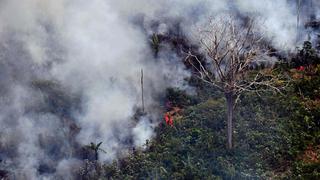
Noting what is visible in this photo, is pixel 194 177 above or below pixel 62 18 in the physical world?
below

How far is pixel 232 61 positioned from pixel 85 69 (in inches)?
363

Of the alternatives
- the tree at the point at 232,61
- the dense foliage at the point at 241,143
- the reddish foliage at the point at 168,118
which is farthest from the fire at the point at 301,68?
the reddish foliage at the point at 168,118

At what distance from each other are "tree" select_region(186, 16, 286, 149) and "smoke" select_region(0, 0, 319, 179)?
1.52 metres

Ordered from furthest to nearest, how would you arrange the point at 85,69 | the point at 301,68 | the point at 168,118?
the point at 301,68
the point at 85,69
the point at 168,118

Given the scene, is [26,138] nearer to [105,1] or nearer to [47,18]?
[47,18]

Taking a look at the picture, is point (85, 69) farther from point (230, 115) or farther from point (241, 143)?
point (241, 143)

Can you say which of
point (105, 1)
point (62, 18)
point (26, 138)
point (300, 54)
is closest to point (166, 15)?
point (105, 1)

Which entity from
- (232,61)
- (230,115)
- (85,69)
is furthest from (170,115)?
(232,61)

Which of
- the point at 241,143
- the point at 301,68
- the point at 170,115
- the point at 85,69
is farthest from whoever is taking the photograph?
the point at 301,68

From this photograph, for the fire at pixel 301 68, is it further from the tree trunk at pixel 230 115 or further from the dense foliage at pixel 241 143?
the tree trunk at pixel 230 115

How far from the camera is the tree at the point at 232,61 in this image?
2231cm

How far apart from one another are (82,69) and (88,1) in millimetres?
→ 5348

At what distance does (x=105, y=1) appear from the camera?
31750mm

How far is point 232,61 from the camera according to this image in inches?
883
